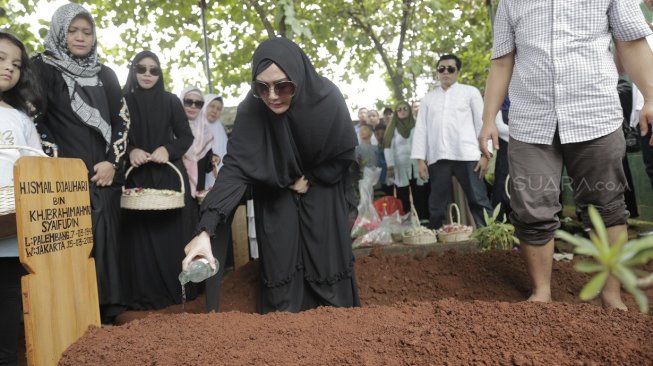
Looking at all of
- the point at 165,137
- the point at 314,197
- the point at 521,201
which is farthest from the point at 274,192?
the point at 165,137

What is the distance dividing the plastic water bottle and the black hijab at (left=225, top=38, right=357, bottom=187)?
822 mm

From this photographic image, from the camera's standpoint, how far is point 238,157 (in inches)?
116

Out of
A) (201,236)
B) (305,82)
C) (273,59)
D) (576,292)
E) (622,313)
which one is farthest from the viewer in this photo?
(576,292)

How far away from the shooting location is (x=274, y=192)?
3.24 metres

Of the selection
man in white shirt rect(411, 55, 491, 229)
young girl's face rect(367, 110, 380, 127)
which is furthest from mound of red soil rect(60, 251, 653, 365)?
young girl's face rect(367, 110, 380, 127)

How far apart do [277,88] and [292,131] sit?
13.3 inches

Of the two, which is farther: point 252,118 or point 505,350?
point 252,118

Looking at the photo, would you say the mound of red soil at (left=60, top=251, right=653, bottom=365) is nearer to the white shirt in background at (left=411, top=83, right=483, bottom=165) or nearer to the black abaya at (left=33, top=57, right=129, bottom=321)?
the black abaya at (left=33, top=57, right=129, bottom=321)

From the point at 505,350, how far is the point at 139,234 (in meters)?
3.71

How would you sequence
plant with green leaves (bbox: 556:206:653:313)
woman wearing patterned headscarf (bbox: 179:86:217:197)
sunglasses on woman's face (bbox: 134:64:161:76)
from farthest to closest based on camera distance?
woman wearing patterned headscarf (bbox: 179:86:217:197)
sunglasses on woman's face (bbox: 134:64:161:76)
plant with green leaves (bbox: 556:206:653:313)

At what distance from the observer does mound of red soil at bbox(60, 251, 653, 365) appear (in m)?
1.52

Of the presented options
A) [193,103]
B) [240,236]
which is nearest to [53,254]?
[240,236]

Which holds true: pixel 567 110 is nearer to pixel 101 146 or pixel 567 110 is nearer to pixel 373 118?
pixel 101 146

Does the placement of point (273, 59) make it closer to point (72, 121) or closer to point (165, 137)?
point (72, 121)
